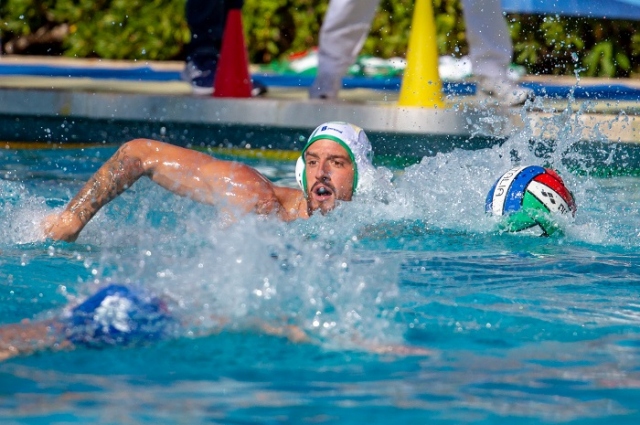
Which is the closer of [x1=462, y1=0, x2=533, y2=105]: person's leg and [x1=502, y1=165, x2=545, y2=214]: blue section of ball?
[x1=502, y1=165, x2=545, y2=214]: blue section of ball

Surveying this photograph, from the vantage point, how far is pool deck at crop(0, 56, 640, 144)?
6.25 metres

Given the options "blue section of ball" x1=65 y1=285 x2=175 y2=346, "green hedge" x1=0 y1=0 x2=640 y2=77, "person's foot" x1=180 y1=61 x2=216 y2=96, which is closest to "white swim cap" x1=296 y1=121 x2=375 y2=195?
"blue section of ball" x1=65 y1=285 x2=175 y2=346

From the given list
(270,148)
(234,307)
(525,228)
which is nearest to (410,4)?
(270,148)

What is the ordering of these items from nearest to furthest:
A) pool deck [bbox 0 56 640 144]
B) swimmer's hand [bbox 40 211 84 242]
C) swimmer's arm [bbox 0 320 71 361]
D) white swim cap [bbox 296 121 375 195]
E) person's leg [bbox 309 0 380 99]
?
swimmer's arm [bbox 0 320 71 361] → swimmer's hand [bbox 40 211 84 242] → white swim cap [bbox 296 121 375 195] → pool deck [bbox 0 56 640 144] → person's leg [bbox 309 0 380 99]

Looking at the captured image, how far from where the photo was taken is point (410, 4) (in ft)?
34.4

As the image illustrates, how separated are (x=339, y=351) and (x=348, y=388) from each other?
26 cm

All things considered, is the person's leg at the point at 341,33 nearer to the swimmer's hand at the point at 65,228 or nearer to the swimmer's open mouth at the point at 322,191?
the swimmer's open mouth at the point at 322,191

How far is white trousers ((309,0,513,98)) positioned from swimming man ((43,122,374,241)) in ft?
6.83

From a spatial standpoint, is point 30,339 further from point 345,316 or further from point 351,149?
point 351,149

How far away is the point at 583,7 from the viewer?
337 inches

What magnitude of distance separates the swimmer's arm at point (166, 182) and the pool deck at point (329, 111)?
1.87 metres

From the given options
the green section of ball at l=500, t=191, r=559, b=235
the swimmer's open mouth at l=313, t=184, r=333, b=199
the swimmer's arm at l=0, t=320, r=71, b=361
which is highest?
the swimmer's open mouth at l=313, t=184, r=333, b=199

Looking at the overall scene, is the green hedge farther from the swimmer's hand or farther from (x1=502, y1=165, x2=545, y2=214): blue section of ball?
the swimmer's hand

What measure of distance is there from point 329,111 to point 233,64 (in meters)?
0.88
